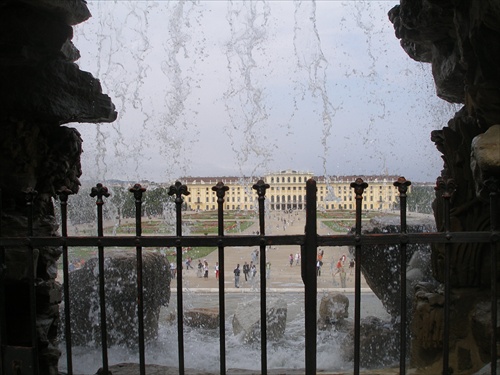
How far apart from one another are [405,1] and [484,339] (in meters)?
2.25

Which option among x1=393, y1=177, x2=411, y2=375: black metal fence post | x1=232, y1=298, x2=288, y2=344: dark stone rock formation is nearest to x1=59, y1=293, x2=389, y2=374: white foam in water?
x1=232, y1=298, x2=288, y2=344: dark stone rock formation

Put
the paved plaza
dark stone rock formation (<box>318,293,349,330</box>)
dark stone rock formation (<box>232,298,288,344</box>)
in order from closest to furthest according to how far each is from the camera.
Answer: dark stone rock formation (<box>232,298,288,344</box>) < dark stone rock formation (<box>318,293,349,330</box>) < the paved plaza

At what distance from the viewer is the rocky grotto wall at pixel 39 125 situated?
3199 millimetres

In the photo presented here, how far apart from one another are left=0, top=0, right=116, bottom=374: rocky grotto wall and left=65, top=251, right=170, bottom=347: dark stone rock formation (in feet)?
8.80

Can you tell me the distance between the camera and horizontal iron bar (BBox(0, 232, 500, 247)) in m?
2.02

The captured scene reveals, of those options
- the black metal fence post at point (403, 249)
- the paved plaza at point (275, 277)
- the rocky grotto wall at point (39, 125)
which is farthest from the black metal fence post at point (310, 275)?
the paved plaza at point (275, 277)

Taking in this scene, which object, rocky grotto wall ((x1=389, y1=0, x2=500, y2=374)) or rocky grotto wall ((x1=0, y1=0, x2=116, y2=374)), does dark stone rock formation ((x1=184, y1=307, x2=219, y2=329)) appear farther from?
rocky grotto wall ((x1=389, y1=0, x2=500, y2=374))

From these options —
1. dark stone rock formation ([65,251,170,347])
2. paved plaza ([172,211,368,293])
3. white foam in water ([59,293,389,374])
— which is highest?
dark stone rock formation ([65,251,170,347])

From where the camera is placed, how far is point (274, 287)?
12.0 meters

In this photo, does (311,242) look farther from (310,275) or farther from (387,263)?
(387,263)

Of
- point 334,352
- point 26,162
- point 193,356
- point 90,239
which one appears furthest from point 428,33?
point 193,356

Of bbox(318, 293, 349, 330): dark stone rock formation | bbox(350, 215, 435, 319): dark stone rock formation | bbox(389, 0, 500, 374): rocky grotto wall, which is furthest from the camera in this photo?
bbox(318, 293, 349, 330): dark stone rock formation

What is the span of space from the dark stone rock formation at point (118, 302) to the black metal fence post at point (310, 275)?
4636mm

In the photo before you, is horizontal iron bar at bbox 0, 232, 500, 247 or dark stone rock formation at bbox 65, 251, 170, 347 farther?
dark stone rock formation at bbox 65, 251, 170, 347
